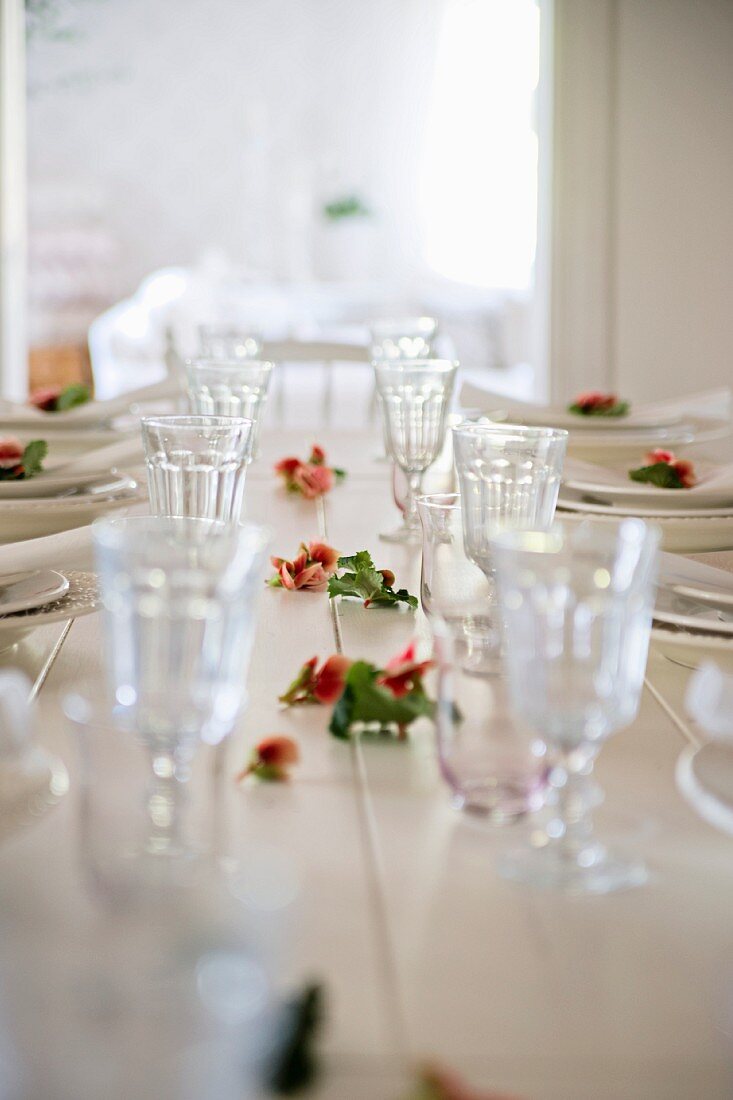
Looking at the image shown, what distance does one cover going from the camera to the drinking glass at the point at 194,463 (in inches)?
43.3

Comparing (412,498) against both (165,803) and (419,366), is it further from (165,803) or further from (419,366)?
(165,803)

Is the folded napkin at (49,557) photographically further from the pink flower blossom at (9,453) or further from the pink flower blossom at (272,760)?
the pink flower blossom at (9,453)

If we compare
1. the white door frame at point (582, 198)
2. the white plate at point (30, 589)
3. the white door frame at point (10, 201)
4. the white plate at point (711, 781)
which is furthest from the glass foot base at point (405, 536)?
the white door frame at point (10, 201)

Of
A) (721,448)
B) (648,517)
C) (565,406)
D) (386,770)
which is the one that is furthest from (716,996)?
(565,406)

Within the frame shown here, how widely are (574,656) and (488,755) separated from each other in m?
0.11

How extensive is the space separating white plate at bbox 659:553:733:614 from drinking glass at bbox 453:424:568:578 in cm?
10

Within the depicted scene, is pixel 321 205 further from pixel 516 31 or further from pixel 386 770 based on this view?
pixel 386 770

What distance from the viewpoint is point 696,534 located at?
1242 millimetres

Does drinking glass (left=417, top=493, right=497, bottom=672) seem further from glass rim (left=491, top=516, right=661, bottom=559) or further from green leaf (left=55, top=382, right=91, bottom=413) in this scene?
green leaf (left=55, top=382, right=91, bottom=413)

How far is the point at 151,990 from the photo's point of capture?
0.49 meters

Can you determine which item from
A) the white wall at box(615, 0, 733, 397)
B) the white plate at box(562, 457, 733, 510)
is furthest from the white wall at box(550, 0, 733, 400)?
the white plate at box(562, 457, 733, 510)

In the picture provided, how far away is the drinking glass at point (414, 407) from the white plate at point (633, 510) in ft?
0.51

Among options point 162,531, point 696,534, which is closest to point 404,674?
point 162,531

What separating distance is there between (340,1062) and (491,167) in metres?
8.67
